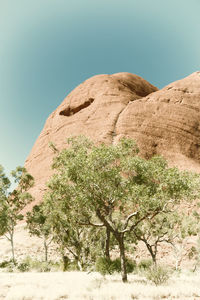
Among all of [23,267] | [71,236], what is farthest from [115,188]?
[23,267]

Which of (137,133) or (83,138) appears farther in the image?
(137,133)

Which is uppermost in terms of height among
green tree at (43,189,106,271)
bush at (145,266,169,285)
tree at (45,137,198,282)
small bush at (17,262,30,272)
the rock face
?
the rock face

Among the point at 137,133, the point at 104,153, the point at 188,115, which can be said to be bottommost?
the point at 104,153

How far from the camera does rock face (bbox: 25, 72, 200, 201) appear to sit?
1762 inches

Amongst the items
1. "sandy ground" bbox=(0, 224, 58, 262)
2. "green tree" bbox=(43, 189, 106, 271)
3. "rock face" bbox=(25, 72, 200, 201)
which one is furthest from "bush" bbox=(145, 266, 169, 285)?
"rock face" bbox=(25, 72, 200, 201)

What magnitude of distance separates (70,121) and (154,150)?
22.2 m

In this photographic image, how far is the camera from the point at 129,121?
47344 mm

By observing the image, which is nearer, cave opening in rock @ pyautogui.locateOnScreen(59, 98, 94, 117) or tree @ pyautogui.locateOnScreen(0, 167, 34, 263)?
tree @ pyautogui.locateOnScreen(0, 167, 34, 263)

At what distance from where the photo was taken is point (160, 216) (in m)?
22.6

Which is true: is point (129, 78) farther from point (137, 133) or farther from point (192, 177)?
point (192, 177)

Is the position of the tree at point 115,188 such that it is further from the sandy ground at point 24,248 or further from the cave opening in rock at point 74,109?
the cave opening in rock at point 74,109

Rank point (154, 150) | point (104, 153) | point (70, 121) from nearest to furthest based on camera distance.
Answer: point (104, 153), point (154, 150), point (70, 121)

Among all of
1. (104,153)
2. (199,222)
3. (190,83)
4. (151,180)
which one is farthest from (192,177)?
(190,83)

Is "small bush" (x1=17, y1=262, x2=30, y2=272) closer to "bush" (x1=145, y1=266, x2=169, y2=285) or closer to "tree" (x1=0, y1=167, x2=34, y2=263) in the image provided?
"tree" (x1=0, y1=167, x2=34, y2=263)
